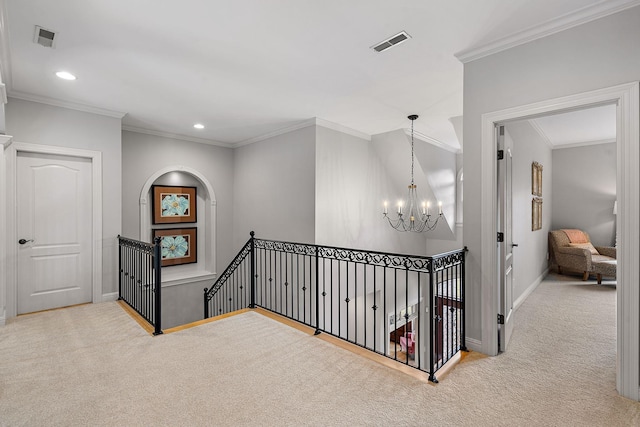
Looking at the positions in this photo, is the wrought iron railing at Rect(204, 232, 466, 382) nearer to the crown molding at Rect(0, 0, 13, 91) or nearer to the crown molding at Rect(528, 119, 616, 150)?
the crown molding at Rect(0, 0, 13, 91)

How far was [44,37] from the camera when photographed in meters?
2.55

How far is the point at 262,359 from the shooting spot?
8.80ft

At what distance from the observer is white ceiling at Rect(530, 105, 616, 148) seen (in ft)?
14.7

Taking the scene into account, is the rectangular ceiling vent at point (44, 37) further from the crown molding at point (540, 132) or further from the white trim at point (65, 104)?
the crown molding at point (540, 132)

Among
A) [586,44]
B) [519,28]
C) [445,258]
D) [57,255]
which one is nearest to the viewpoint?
[586,44]

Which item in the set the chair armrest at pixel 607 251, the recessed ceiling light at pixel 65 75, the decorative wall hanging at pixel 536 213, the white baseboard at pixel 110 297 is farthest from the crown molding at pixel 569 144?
the white baseboard at pixel 110 297

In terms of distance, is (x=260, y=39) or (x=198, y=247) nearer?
(x=260, y=39)

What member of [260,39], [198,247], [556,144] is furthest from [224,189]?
[556,144]

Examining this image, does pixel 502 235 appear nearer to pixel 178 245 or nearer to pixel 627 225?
pixel 627 225

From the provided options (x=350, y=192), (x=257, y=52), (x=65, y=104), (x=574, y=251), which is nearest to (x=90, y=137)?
(x=65, y=104)

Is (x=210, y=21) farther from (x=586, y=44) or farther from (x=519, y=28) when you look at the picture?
(x=586, y=44)

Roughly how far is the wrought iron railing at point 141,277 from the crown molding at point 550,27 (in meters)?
3.49

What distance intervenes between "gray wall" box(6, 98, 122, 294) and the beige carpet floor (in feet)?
4.02

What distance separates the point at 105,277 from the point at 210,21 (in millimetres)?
3752
